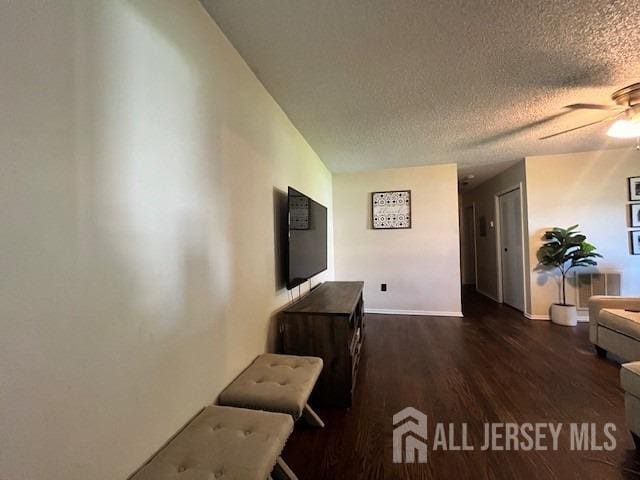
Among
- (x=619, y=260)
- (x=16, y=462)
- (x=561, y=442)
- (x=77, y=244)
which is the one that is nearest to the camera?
(x=16, y=462)

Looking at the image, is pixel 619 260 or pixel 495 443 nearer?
pixel 495 443

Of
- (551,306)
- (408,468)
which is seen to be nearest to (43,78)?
(408,468)

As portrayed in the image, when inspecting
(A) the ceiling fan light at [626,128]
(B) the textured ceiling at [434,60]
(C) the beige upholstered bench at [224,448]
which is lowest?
(C) the beige upholstered bench at [224,448]

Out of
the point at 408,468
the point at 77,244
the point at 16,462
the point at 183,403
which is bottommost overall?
the point at 408,468

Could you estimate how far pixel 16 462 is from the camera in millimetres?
656

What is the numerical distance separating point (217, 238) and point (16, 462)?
1.00 metres

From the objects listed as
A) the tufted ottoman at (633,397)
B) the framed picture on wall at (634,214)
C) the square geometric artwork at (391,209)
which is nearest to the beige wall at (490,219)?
the framed picture on wall at (634,214)

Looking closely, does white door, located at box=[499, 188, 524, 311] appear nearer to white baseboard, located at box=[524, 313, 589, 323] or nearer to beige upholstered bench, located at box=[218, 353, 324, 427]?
white baseboard, located at box=[524, 313, 589, 323]

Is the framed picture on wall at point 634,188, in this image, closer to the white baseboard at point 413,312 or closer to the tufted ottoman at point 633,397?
the white baseboard at point 413,312

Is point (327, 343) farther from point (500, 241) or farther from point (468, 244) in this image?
point (468, 244)

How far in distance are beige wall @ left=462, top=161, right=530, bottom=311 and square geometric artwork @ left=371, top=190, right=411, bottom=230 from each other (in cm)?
165

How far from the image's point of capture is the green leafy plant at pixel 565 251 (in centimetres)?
359

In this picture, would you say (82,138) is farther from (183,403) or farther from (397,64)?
(397,64)

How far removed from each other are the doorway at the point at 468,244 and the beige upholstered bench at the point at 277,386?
5.98 metres
